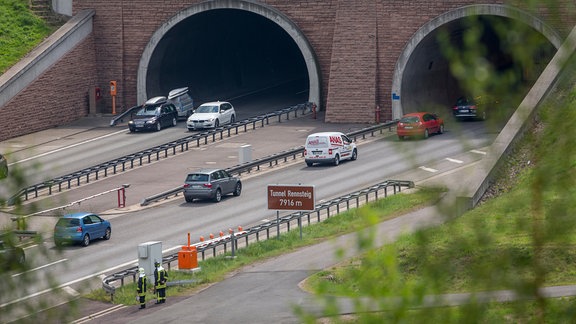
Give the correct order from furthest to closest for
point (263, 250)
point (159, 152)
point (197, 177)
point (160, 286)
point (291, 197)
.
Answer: point (159, 152), point (197, 177), point (291, 197), point (263, 250), point (160, 286)

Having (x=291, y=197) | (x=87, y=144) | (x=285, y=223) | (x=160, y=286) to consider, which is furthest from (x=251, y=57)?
(x=160, y=286)

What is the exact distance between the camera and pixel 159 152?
48469mm

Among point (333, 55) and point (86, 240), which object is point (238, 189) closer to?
point (86, 240)

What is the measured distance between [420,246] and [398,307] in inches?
22.0

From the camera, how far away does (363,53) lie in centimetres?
5406

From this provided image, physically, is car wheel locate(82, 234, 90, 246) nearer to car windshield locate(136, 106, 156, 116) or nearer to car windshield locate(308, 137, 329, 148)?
car windshield locate(308, 137, 329, 148)

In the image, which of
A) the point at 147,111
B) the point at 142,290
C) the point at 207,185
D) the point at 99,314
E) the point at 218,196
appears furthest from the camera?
the point at 147,111

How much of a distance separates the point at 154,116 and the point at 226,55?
14.8m

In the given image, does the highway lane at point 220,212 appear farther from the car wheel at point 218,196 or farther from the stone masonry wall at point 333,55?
the stone masonry wall at point 333,55

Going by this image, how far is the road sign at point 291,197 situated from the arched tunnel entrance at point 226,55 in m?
23.2

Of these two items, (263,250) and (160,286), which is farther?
(263,250)

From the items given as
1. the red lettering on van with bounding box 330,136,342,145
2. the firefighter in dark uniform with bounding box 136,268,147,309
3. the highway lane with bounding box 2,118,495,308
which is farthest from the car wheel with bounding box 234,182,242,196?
the firefighter in dark uniform with bounding box 136,268,147,309

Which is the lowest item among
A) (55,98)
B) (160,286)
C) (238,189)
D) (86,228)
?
(160,286)

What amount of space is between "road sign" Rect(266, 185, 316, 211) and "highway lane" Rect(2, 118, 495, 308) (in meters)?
2.84
